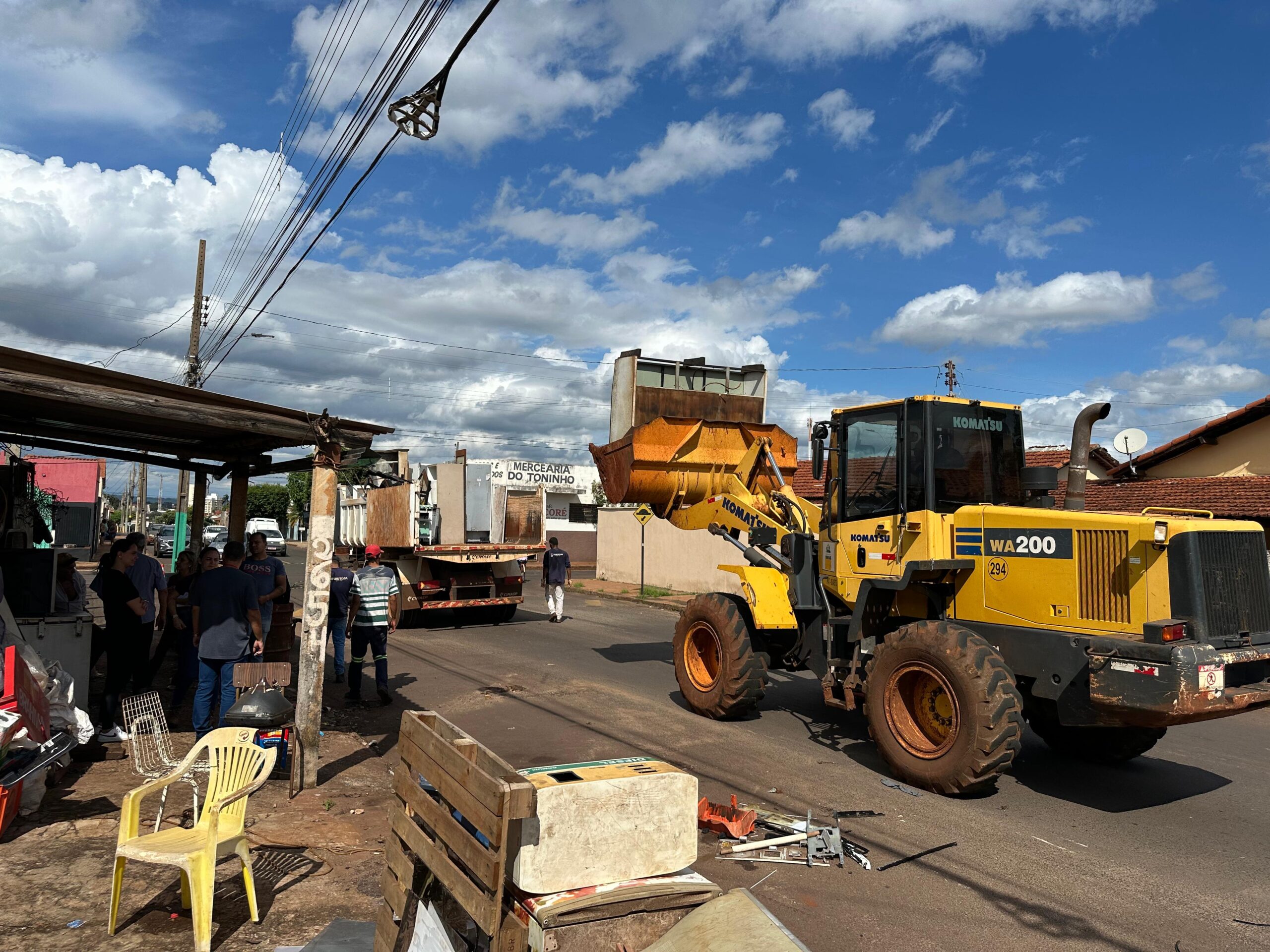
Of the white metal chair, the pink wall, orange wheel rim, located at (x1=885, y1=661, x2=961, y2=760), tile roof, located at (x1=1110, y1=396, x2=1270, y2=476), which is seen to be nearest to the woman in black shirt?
the white metal chair

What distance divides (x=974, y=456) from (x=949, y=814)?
2944 mm

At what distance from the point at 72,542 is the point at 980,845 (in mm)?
33112

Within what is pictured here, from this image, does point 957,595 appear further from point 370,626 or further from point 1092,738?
point 370,626

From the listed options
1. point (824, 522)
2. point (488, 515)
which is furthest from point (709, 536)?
point (824, 522)

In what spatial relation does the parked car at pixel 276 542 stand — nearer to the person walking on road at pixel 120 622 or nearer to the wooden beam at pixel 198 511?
the wooden beam at pixel 198 511

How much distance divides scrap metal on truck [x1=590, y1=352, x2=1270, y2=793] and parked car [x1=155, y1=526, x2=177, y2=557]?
28.8 m

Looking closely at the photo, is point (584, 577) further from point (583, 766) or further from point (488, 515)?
point (583, 766)

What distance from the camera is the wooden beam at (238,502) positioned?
11.3 meters

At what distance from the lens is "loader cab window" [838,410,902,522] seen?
7611 mm

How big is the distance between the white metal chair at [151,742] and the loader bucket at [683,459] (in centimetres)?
487

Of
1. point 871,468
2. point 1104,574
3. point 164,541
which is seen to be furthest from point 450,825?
point 164,541

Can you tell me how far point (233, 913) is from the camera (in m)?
4.39

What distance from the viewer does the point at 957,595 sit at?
722 centimetres

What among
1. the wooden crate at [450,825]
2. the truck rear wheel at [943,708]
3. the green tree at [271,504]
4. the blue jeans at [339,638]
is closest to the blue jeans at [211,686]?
the blue jeans at [339,638]
